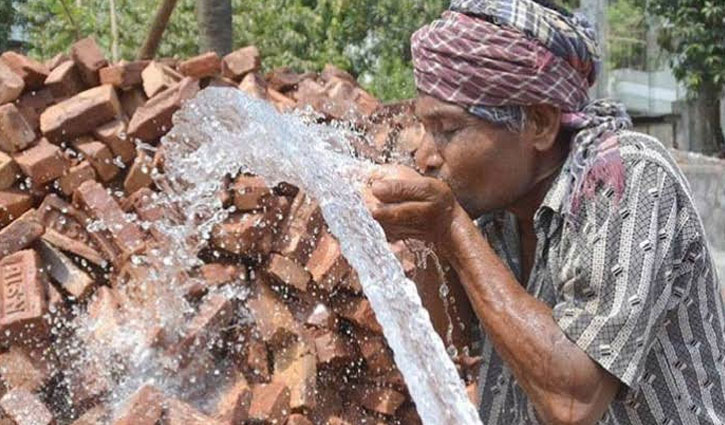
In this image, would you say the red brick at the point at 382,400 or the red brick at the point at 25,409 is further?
the red brick at the point at 382,400

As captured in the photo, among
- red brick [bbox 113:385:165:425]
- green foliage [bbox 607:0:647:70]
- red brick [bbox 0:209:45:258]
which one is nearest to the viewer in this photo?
red brick [bbox 113:385:165:425]

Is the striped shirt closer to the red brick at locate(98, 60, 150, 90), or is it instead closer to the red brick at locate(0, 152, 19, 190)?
the red brick at locate(0, 152, 19, 190)

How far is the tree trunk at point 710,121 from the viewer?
17.5 metres

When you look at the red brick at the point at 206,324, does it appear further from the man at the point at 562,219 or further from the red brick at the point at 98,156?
the man at the point at 562,219

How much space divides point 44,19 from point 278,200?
27.7 feet

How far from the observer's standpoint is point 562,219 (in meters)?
1.72

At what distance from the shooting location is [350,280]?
3.77m

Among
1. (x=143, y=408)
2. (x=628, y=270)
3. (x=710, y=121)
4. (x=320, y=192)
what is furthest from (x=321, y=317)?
(x=710, y=121)

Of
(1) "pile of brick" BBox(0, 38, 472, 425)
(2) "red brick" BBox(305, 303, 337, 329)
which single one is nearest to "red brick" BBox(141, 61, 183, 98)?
(1) "pile of brick" BBox(0, 38, 472, 425)

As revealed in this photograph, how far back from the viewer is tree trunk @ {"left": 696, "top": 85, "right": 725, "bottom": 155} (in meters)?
17.5

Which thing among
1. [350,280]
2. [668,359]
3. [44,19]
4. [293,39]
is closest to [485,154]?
[668,359]

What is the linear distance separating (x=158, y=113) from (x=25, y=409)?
43.3 inches

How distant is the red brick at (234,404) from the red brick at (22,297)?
61 centimetres

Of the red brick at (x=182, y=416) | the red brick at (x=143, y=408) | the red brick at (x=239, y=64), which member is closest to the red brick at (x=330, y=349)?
the red brick at (x=182, y=416)
